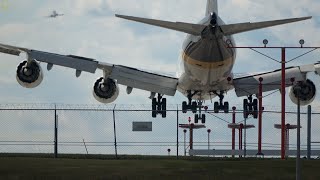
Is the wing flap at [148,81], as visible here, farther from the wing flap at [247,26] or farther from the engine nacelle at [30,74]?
the wing flap at [247,26]

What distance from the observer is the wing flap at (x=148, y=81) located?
146 ft

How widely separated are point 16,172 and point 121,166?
374cm

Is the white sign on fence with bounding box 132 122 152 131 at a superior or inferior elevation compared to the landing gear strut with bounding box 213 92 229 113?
inferior

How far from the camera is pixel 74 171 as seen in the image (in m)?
21.6

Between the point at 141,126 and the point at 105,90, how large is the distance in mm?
10502

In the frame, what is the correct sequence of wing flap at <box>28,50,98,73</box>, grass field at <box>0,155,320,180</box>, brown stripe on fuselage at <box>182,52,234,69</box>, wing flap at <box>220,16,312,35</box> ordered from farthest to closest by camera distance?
wing flap at <box>28,50,98,73</box>
brown stripe on fuselage at <box>182,52,234,69</box>
wing flap at <box>220,16,312,35</box>
grass field at <box>0,155,320,180</box>

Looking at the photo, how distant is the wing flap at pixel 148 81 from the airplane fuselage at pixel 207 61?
173cm

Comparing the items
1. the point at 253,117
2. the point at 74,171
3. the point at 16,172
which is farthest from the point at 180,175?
the point at 253,117

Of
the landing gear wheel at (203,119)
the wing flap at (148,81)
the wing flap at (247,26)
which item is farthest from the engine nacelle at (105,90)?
the wing flap at (247,26)

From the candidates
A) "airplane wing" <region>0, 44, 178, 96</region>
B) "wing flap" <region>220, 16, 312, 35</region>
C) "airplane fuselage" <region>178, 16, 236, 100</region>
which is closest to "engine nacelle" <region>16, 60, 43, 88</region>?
"airplane wing" <region>0, 44, 178, 96</region>

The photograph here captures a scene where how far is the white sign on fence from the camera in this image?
34.5 m

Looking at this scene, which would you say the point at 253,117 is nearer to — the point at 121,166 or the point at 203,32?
the point at 203,32

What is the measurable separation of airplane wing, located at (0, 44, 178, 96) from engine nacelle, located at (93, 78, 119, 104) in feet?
1.94

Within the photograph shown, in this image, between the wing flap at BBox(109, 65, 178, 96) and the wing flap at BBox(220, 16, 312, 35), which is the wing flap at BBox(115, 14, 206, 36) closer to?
the wing flap at BBox(220, 16, 312, 35)
